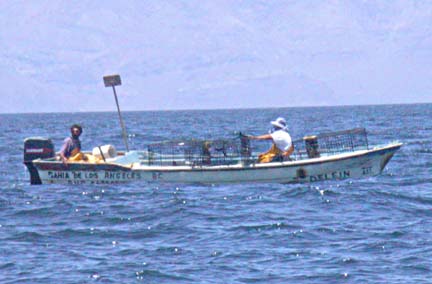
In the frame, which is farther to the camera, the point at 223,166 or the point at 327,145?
the point at 327,145

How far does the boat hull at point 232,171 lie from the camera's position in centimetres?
3095

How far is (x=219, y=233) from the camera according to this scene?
22625 millimetres

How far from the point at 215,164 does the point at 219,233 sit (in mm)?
9788

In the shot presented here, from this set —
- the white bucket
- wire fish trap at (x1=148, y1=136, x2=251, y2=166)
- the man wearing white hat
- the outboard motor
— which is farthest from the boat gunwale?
the white bucket

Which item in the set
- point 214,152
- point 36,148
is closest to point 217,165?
point 214,152

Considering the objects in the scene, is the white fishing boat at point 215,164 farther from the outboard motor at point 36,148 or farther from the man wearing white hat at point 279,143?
the man wearing white hat at point 279,143

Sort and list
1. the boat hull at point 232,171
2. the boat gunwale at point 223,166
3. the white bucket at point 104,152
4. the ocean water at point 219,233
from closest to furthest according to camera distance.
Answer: the ocean water at point 219,233 → the boat gunwale at point 223,166 → the boat hull at point 232,171 → the white bucket at point 104,152

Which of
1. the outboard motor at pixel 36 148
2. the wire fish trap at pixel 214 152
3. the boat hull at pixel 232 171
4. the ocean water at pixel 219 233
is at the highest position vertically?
the outboard motor at pixel 36 148

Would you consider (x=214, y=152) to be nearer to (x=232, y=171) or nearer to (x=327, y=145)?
(x=232, y=171)

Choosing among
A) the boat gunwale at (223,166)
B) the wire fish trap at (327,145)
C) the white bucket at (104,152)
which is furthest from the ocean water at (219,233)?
the white bucket at (104,152)

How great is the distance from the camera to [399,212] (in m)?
25.2

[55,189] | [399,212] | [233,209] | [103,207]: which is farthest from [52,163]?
[399,212]

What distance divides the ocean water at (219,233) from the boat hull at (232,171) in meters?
0.34

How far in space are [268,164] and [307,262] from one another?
446 inches
